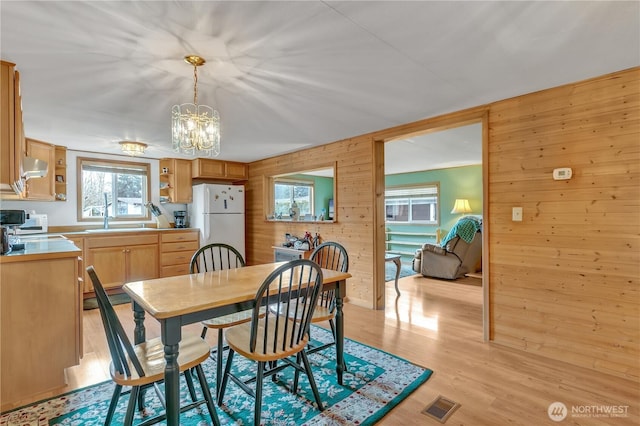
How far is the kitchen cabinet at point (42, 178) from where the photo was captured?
388 cm

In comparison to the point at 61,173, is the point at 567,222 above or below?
below

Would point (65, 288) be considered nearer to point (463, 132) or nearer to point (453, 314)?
point (453, 314)

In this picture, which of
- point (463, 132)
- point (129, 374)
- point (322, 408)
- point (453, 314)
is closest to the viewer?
point (129, 374)

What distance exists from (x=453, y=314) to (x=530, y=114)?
2.26 m

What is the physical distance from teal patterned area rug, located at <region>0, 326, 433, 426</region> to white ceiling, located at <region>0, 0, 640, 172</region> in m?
2.21

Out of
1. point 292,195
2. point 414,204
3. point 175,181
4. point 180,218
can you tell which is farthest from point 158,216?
point 414,204

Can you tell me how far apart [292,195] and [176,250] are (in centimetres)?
375

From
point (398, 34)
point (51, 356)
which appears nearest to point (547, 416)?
point (398, 34)

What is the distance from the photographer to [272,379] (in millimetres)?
2297

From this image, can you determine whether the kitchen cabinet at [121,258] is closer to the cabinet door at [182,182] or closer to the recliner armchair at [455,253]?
the cabinet door at [182,182]

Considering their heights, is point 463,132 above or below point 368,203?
above

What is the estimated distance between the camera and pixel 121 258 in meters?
4.63

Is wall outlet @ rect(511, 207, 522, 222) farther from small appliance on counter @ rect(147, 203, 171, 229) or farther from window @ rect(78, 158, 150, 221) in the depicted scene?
window @ rect(78, 158, 150, 221)

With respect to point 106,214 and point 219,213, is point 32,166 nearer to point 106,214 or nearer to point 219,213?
point 106,214
